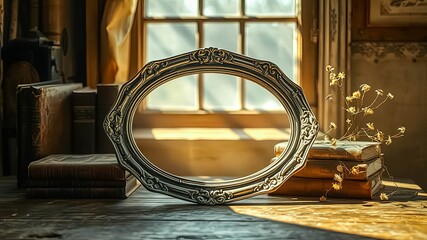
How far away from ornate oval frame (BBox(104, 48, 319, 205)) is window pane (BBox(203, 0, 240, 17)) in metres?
0.85

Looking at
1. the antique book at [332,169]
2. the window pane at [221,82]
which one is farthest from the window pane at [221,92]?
the antique book at [332,169]

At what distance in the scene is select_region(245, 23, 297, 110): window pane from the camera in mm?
2965

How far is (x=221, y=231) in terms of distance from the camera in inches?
67.8

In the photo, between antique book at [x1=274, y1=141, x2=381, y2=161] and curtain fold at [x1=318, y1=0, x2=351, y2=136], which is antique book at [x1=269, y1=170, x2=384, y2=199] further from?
curtain fold at [x1=318, y1=0, x2=351, y2=136]

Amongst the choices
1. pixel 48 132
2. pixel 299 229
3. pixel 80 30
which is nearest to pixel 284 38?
pixel 80 30

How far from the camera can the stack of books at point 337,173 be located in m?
2.11

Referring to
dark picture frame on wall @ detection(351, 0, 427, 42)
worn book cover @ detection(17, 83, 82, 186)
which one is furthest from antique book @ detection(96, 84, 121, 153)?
dark picture frame on wall @ detection(351, 0, 427, 42)

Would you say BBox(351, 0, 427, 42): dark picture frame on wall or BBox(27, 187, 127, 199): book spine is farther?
BBox(351, 0, 427, 42): dark picture frame on wall

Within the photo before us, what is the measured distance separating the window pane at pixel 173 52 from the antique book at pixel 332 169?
3.06 ft

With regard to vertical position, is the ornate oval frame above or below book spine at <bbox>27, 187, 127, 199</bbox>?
above

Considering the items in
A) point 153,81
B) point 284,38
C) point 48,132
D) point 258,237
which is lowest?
point 258,237

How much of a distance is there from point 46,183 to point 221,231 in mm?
653

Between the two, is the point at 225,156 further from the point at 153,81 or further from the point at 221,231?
the point at 221,231

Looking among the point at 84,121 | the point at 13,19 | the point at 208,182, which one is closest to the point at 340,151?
the point at 208,182
